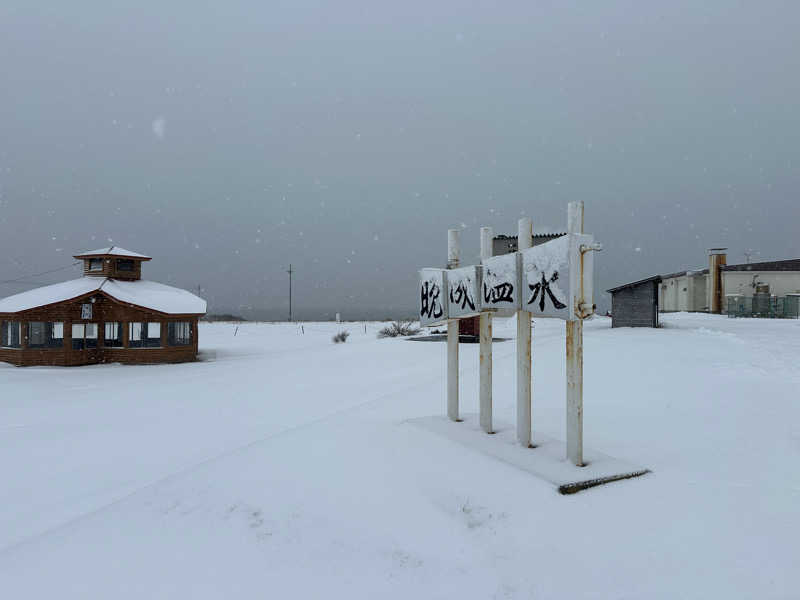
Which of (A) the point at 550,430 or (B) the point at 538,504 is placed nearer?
(B) the point at 538,504

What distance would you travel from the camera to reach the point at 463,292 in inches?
276

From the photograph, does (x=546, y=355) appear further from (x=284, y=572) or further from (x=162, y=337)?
(x=162, y=337)

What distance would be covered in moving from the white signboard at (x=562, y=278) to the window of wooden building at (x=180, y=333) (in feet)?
76.6

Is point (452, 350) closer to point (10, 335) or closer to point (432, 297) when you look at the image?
point (432, 297)

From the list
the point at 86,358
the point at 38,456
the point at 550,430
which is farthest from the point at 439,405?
the point at 86,358

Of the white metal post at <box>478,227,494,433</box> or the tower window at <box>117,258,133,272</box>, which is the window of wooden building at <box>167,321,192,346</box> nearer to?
the tower window at <box>117,258,133,272</box>

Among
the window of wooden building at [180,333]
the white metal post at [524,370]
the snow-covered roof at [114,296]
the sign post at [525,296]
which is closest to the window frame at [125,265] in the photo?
the snow-covered roof at [114,296]

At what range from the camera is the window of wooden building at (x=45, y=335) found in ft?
77.0

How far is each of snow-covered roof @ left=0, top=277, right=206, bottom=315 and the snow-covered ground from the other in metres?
15.4

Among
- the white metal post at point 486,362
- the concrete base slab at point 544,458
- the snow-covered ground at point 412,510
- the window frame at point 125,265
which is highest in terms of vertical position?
the window frame at point 125,265

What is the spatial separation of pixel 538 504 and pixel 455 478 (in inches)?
35.4

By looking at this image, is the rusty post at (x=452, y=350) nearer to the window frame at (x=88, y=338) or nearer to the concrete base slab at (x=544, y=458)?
the concrete base slab at (x=544, y=458)

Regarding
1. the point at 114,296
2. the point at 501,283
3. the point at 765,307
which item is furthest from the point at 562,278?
the point at 765,307

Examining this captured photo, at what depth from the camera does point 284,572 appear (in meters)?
3.75
